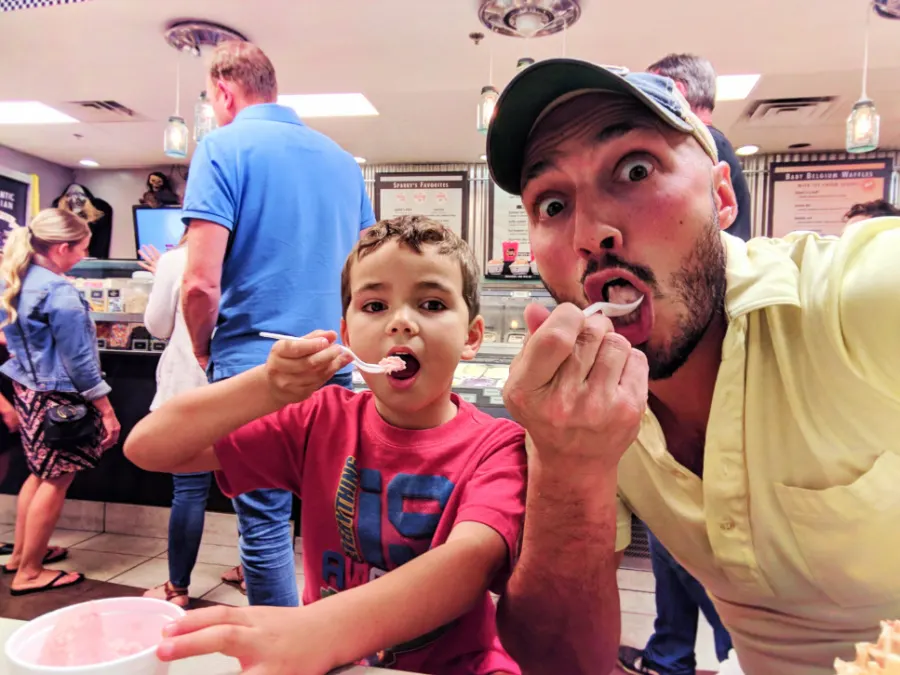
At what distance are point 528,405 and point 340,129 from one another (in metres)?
5.98

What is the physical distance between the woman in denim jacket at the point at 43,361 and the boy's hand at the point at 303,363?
2.46 metres

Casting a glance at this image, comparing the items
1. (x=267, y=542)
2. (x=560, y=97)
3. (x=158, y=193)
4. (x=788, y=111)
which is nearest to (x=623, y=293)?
(x=560, y=97)

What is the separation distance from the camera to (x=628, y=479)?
3.27 ft

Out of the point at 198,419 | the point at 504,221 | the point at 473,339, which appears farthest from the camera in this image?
the point at 504,221

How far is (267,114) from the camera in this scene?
1896mm

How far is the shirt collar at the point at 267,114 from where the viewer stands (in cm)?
188

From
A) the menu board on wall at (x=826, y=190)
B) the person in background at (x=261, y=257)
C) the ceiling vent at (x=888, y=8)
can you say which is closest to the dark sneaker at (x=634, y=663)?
the person in background at (x=261, y=257)

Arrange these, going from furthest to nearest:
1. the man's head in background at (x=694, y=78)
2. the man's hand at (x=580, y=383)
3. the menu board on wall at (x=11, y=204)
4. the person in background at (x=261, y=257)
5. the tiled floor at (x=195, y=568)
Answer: the menu board on wall at (x=11, y=204), the tiled floor at (x=195, y=568), the man's head in background at (x=694, y=78), the person in background at (x=261, y=257), the man's hand at (x=580, y=383)

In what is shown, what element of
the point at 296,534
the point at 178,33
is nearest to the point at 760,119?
the point at 178,33

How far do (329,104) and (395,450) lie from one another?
4997 millimetres

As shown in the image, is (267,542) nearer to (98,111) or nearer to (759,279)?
(759,279)

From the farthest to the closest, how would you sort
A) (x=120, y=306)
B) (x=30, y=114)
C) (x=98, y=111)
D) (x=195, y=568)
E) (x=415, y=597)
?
(x=30, y=114) < (x=98, y=111) < (x=120, y=306) < (x=195, y=568) < (x=415, y=597)

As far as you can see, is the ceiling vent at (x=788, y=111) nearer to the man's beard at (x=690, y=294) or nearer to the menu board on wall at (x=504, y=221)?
the menu board on wall at (x=504, y=221)

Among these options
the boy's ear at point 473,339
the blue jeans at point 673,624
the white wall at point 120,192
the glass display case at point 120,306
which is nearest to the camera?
the boy's ear at point 473,339
